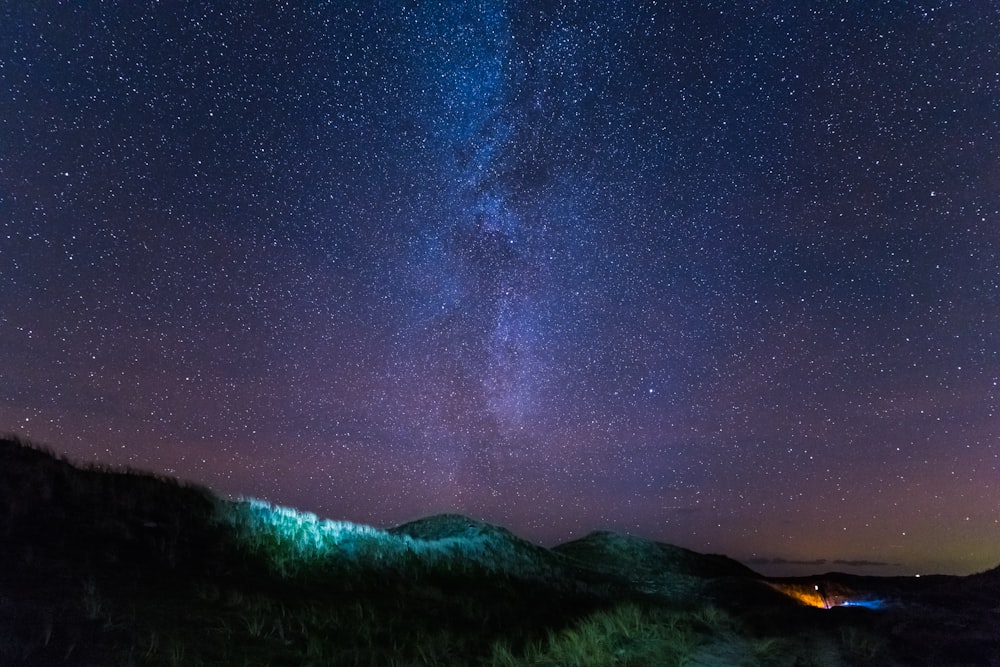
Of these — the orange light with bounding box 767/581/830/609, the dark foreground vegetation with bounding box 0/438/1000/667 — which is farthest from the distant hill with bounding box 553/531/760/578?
the dark foreground vegetation with bounding box 0/438/1000/667

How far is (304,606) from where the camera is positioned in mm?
13328

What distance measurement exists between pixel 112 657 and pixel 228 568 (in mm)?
6586

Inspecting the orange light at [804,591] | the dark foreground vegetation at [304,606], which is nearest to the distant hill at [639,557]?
the orange light at [804,591]

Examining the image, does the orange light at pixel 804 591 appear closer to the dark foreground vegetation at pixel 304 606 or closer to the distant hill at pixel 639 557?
the distant hill at pixel 639 557

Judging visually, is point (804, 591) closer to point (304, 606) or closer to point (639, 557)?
point (639, 557)

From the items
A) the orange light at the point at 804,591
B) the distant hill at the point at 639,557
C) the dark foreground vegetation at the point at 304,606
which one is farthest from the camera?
the distant hill at the point at 639,557

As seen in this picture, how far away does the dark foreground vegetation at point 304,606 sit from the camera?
1009 centimetres

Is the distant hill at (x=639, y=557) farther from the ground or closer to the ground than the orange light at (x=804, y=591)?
farther from the ground

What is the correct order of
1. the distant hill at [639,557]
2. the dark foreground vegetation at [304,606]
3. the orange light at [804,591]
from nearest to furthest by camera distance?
the dark foreground vegetation at [304,606], the orange light at [804,591], the distant hill at [639,557]

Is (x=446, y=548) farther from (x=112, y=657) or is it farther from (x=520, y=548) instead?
(x=112, y=657)

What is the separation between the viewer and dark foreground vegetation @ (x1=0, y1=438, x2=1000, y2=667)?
1009 cm

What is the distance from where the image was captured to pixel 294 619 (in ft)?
39.9

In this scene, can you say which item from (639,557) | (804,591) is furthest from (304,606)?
(804,591)

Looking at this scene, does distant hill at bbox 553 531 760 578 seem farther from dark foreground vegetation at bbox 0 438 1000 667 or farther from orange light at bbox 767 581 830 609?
dark foreground vegetation at bbox 0 438 1000 667
